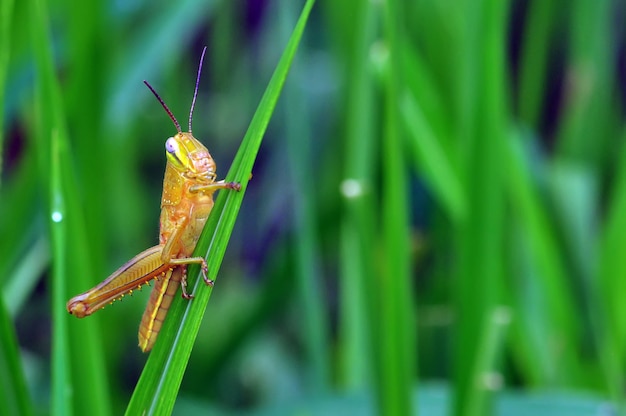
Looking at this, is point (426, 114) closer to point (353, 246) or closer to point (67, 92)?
point (353, 246)

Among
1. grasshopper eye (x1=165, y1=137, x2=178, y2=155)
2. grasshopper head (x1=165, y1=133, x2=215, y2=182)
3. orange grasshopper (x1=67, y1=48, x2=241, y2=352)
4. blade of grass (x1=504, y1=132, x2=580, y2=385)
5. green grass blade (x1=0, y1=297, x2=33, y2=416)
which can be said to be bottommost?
blade of grass (x1=504, y1=132, x2=580, y2=385)

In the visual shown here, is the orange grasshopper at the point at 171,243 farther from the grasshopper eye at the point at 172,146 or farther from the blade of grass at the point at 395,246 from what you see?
the blade of grass at the point at 395,246

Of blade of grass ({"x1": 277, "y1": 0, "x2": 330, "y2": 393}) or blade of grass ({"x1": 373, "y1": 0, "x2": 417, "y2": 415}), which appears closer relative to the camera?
blade of grass ({"x1": 373, "y1": 0, "x2": 417, "y2": 415})

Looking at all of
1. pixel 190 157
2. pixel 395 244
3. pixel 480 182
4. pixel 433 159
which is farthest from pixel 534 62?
pixel 190 157

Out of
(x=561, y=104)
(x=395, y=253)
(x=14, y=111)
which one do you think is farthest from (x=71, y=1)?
(x=561, y=104)

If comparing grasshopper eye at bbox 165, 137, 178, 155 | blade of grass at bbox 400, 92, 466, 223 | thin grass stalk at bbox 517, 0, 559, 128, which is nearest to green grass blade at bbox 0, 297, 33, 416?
grasshopper eye at bbox 165, 137, 178, 155

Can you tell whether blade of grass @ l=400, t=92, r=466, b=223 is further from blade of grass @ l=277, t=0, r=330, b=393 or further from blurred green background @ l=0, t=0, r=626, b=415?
blade of grass @ l=277, t=0, r=330, b=393
